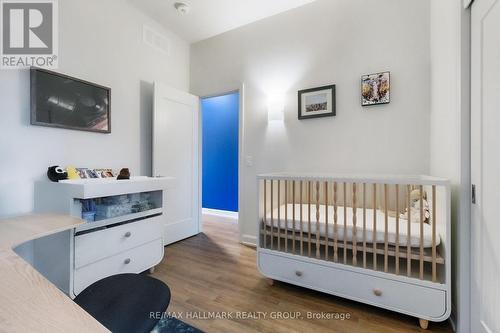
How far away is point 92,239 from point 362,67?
2.79 metres

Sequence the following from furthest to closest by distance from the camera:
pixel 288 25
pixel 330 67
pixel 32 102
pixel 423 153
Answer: pixel 288 25, pixel 330 67, pixel 423 153, pixel 32 102

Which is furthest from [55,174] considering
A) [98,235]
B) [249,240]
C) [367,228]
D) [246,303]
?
[367,228]

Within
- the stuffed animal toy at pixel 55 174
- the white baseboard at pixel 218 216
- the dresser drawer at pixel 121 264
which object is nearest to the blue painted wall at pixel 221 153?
the white baseboard at pixel 218 216

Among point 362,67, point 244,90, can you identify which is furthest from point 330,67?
point 244,90

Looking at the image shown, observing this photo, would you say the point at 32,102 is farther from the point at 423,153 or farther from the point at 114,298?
the point at 423,153

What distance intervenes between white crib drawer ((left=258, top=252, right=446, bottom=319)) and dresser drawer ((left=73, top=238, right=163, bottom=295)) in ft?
3.29

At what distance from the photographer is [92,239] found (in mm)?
1711

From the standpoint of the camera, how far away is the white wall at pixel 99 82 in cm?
178

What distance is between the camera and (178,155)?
3035 millimetres

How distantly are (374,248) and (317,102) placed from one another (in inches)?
61.1

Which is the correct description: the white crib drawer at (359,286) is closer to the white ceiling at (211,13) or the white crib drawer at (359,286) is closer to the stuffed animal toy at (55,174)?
the stuffed animal toy at (55,174)

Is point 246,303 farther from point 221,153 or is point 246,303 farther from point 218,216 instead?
point 221,153

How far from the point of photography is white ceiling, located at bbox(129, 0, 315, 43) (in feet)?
8.41

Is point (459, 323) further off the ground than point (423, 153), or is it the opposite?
point (423, 153)
